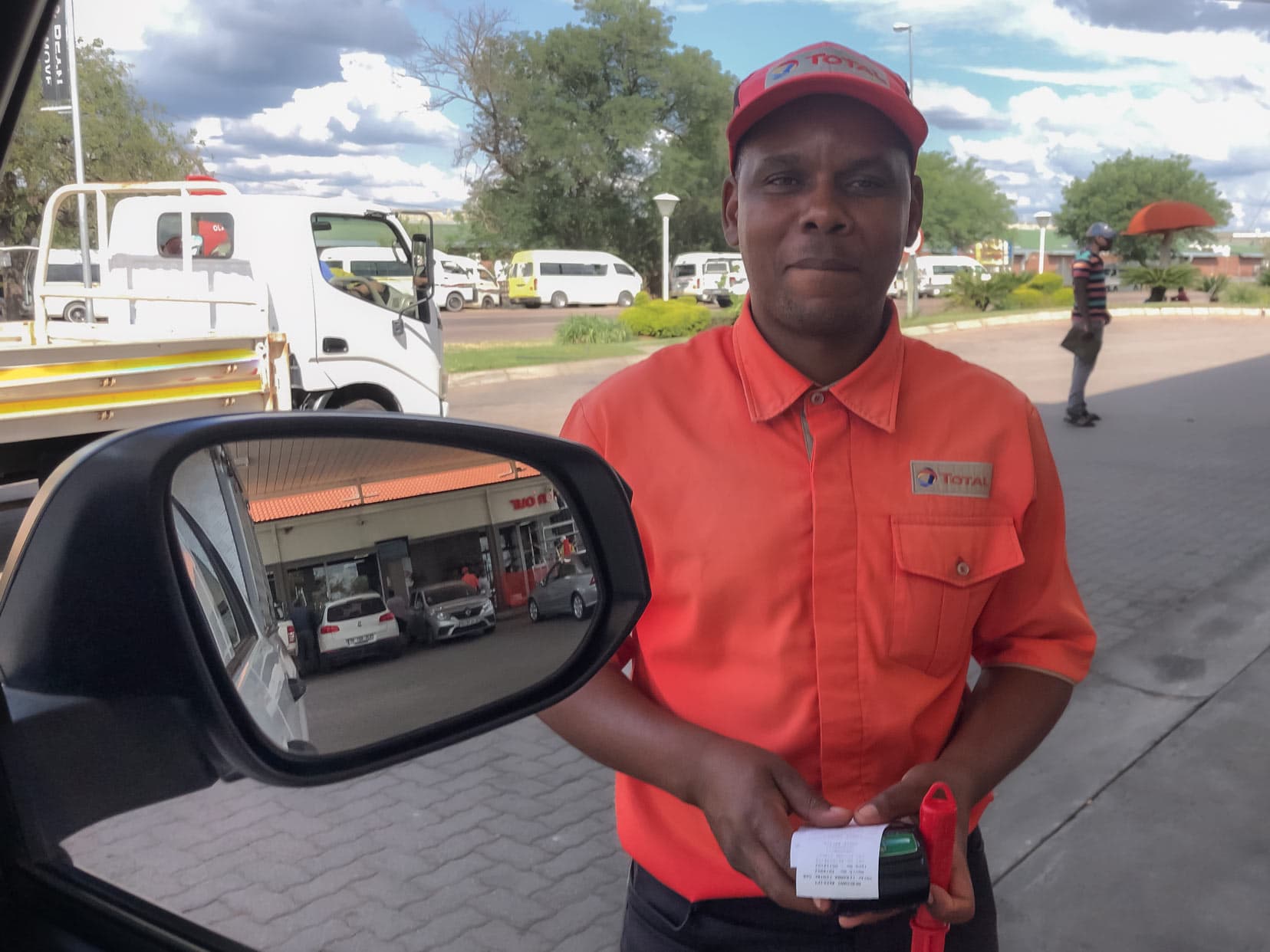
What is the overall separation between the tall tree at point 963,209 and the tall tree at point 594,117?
15.4m

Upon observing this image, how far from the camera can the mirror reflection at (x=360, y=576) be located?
800mm

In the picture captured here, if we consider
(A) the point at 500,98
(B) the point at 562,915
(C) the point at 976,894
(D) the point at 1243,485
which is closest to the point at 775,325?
(C) the point at 976,894

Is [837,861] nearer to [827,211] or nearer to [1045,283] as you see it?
[827,211]

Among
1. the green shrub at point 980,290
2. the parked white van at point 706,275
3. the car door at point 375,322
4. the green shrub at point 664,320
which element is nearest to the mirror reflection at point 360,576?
the car door at point 375,322

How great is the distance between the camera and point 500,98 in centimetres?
4306

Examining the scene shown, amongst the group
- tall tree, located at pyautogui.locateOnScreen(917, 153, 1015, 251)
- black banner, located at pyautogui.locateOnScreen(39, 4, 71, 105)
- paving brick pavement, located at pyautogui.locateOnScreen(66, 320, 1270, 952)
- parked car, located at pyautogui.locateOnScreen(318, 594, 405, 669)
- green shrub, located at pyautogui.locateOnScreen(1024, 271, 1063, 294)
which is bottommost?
paving brick pavement, located at pyautogui.locateOnScreen(66, 320, 1270, 952)

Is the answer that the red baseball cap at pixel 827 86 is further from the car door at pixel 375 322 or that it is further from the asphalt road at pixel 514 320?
the asphalt road at pixel 514 320

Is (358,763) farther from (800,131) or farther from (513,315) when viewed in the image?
(513,315)

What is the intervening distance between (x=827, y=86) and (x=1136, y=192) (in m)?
66.9

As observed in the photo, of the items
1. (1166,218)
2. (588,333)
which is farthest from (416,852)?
(1166,218)

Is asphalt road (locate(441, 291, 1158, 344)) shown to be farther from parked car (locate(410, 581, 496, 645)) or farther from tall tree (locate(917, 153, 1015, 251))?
parked car (locate(410, 581, 496, 645))

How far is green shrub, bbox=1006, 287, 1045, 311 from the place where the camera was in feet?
102

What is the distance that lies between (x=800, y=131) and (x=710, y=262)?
39379mm

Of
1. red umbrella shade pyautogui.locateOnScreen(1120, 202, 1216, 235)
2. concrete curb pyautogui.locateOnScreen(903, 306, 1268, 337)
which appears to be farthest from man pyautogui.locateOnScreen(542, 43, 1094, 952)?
red umbrella shade pyautogui.locateOnScreen(1120, 202, 1216, 235)
